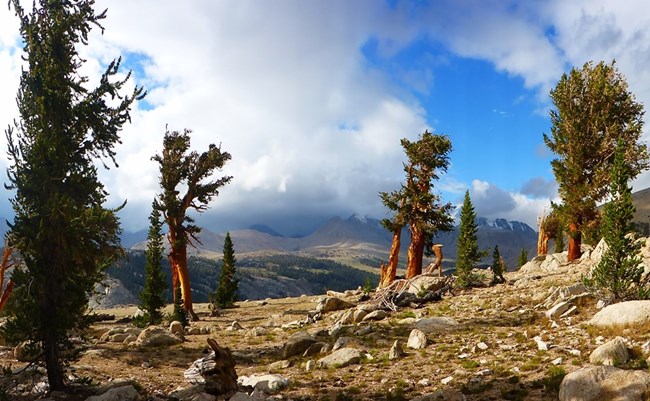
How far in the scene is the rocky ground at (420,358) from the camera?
39.1ft

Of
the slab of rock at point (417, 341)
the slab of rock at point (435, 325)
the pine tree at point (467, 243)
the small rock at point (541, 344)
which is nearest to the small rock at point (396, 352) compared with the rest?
the slab of rock at point (417, 341)

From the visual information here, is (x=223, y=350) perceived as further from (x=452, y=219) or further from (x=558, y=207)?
(x=558, y=207)

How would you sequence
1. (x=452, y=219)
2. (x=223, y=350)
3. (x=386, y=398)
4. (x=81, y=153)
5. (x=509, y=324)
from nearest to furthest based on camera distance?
(x=386, y=398) < (x=223, y=350) < (x=81, y=153) < (x=509, y=324) < (x=452, y=219)

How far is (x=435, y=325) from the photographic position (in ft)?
65.9

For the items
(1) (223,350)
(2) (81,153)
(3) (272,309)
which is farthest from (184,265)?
(1) (223,350)

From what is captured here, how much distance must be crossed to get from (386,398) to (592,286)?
13.1 metres

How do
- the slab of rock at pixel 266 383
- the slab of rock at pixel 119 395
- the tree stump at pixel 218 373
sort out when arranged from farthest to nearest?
the slab of rock at pixel 266 383
the tree stump at pixel 218 373
the slab of rock at pixel 119 395

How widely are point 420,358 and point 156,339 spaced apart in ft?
51.7

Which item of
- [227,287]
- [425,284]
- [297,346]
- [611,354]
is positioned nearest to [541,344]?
[611,354]

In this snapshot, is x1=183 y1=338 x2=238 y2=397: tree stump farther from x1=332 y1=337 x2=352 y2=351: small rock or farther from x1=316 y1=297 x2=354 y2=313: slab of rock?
x1=316 y1=297 x2=354 y2=313: slab of rock

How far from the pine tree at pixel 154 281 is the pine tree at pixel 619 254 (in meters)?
32.2

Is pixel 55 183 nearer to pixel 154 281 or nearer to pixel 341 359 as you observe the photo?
pixel 341 359

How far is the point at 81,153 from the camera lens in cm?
1667

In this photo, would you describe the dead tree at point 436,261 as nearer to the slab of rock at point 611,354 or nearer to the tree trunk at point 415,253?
the tree trunk at point 415,253
